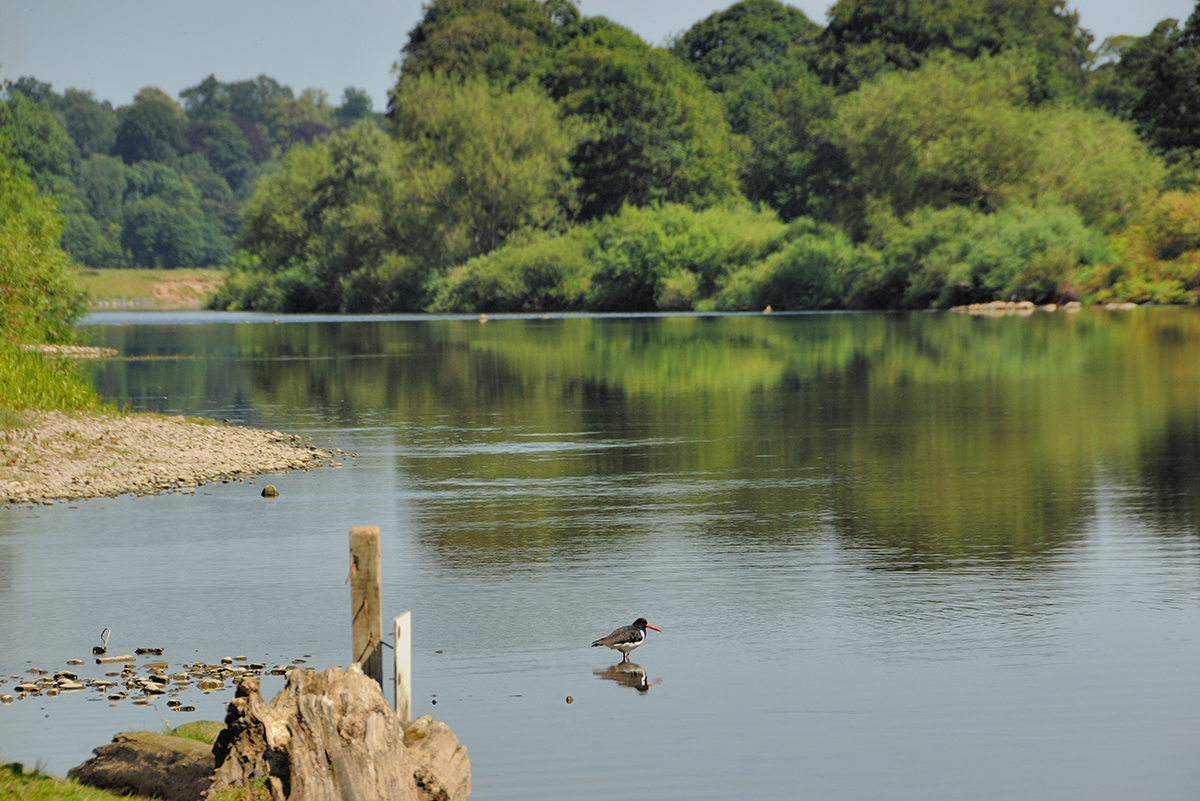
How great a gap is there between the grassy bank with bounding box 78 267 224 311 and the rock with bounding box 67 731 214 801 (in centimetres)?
14039

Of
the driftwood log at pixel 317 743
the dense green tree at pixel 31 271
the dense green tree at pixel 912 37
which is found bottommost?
the driftwood log at pixel 317 743

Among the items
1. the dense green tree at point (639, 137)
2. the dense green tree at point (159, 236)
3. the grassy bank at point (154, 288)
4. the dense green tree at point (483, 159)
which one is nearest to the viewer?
the dense green tree at point (483, 159)

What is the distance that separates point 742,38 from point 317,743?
13642cm

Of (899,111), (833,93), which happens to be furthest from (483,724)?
(833,93)

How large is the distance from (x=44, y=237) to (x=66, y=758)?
3765 centimetres

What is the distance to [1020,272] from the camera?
269 ft

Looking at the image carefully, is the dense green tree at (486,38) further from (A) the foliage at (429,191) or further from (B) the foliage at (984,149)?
(B) the foliage at (984,149)

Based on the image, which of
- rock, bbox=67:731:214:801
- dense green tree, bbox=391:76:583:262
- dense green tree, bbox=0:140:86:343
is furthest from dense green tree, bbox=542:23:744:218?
rock, bbox=67:731:214:801

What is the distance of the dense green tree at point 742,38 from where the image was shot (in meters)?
138

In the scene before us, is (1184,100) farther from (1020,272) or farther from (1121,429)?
(1121,429)

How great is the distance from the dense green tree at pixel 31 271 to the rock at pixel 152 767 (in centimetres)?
2591

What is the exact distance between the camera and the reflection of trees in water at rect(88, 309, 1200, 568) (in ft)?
57.6

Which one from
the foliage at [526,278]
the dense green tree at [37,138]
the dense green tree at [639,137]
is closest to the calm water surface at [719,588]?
the foliage at [526,278]

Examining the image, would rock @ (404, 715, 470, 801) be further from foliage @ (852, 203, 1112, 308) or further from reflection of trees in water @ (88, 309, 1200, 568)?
foliage @ (852, 203, 1112, 308)
